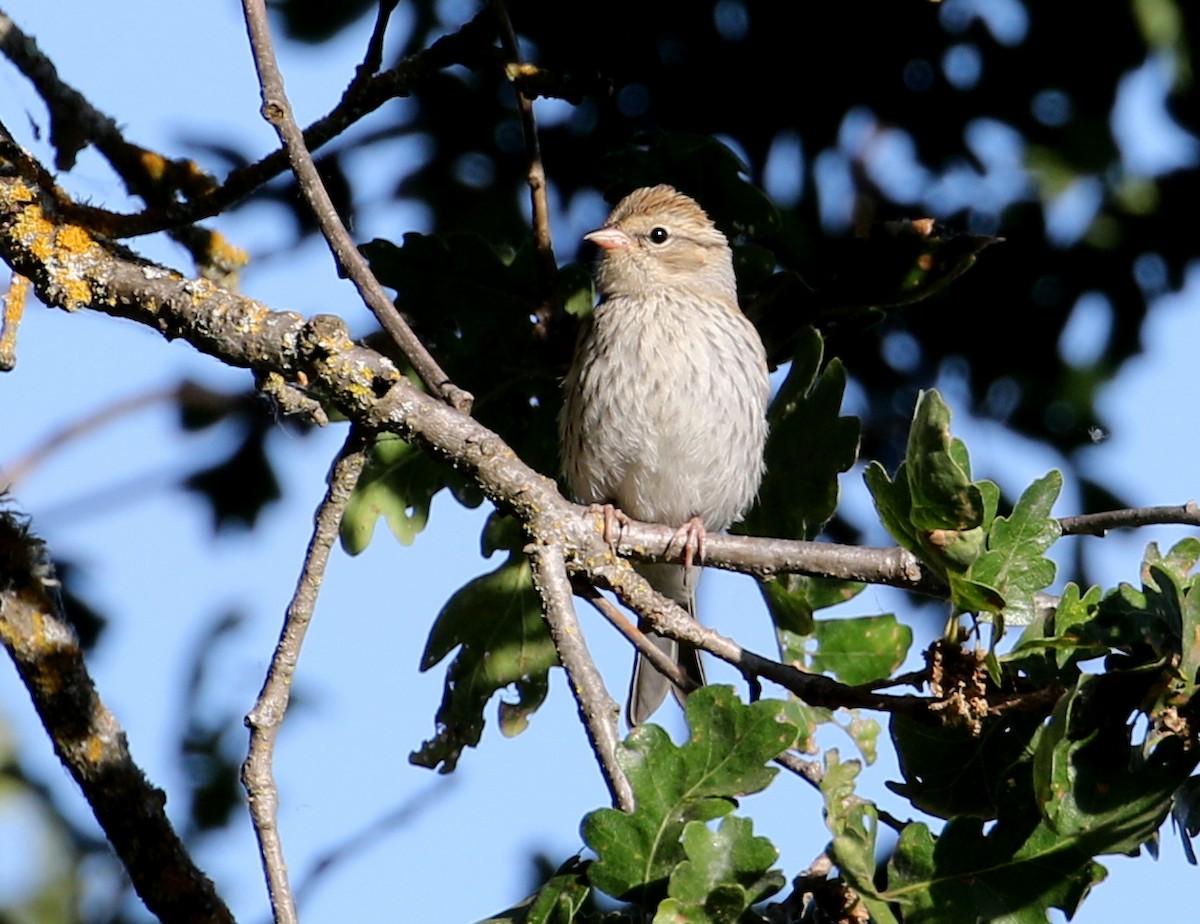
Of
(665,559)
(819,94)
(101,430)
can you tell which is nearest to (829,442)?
(665,559)

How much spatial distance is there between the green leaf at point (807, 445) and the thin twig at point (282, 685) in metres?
1.08

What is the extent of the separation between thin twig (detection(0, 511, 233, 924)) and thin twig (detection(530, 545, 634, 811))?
0.95 meters

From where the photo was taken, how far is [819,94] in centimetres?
428

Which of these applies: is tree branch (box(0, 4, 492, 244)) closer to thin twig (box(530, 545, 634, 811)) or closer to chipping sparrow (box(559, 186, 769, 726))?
thin twig (box(530, 545, 634, 811))

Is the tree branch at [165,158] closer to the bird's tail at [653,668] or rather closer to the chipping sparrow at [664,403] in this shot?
the chipping sparrow at [664,403]

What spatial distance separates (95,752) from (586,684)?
1.20 m

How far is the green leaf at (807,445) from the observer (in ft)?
11.7

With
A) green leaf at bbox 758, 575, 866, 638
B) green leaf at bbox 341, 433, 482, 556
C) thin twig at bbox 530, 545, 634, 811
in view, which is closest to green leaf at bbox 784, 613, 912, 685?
green leaf at bbox 758, 575, 866, 638

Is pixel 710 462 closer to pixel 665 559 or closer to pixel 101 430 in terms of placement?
pixel 665 559

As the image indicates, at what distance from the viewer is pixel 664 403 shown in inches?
186

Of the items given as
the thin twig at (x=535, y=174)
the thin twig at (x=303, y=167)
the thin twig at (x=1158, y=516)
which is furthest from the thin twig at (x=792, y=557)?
the thin twig at (x=535, y=174)

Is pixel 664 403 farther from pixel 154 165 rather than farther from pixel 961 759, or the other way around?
pixel 961 759

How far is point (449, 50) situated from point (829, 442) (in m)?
1.16

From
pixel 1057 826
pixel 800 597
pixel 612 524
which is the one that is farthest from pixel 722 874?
pixel 800 597
